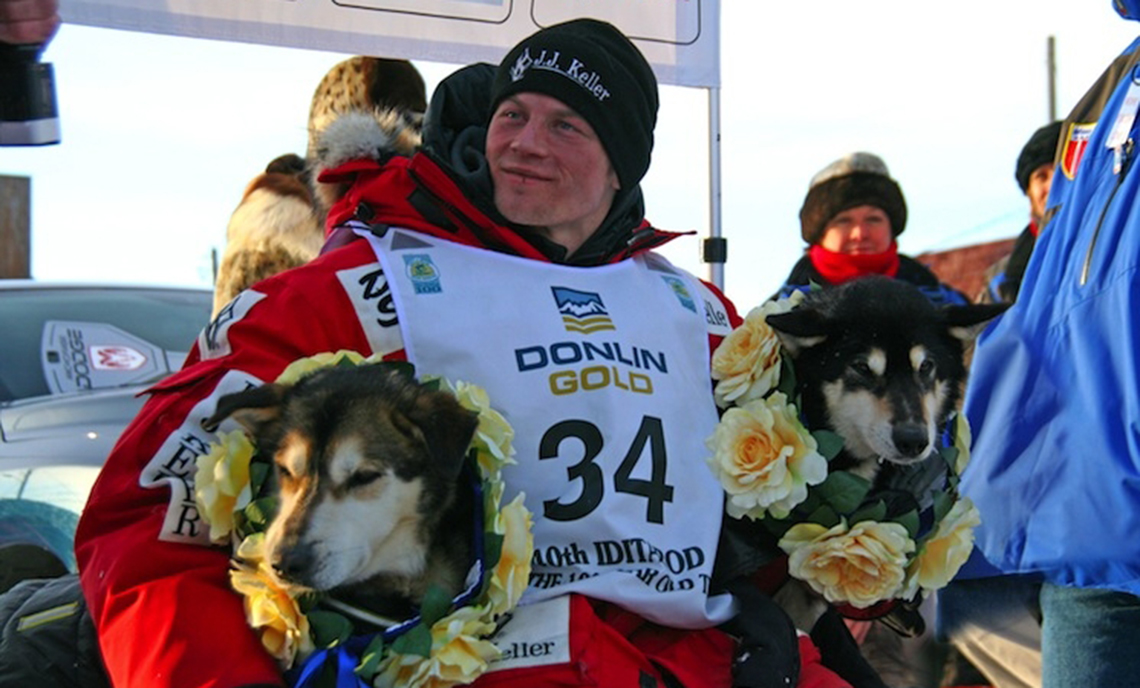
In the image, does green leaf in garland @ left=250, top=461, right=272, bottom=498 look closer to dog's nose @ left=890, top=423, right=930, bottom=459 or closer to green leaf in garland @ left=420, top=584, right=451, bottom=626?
green leaf in garland @ left=420, top=584, right=451, bottom=626

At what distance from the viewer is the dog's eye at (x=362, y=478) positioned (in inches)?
90.6

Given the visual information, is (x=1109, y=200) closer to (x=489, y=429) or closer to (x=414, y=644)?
(x=489, y=429)

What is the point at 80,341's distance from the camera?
535cm

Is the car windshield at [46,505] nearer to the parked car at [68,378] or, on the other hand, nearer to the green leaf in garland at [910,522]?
the parked car at [68,378]

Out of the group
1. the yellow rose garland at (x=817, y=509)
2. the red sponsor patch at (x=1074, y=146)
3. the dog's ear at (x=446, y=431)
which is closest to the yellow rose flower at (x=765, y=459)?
the yellow rose garland at (x=817, y=509)

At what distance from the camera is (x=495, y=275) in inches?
113

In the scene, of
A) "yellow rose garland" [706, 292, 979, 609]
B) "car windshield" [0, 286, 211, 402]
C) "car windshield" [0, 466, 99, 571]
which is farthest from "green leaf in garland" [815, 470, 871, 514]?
"car windshield" [0, 286, 211, 402]

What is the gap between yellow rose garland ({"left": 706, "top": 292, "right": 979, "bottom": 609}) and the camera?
110 inches

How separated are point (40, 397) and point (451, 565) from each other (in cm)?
325

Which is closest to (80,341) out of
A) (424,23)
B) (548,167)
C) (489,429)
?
(424,23)

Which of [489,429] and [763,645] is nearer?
[489,429]

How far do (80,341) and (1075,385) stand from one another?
380cm

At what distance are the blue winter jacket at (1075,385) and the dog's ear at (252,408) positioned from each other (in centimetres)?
180

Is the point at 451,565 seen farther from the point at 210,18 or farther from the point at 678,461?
the point at 210,18
